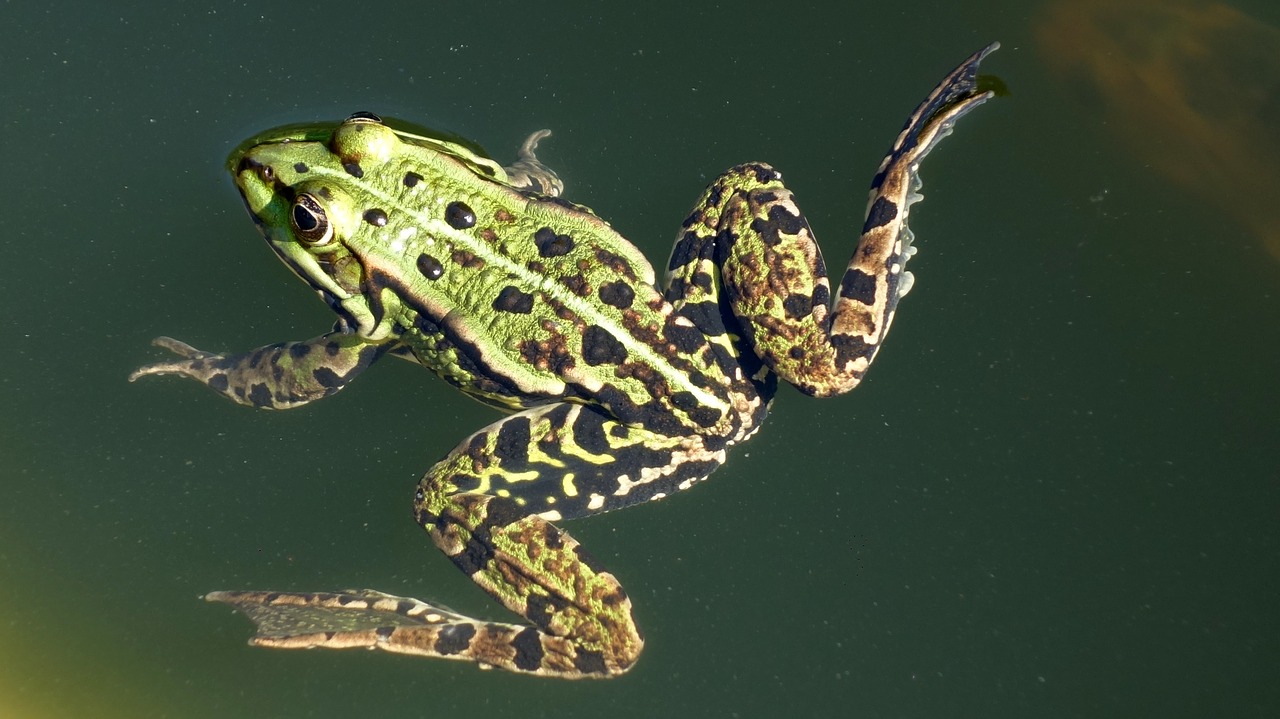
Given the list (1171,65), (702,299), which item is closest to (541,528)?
(702,299)

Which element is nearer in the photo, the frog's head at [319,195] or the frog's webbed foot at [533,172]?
the frog's head at [319,195]

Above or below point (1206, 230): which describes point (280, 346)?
above

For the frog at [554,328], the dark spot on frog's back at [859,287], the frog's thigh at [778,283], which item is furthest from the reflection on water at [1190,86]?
the frog's thigh at [778,283]

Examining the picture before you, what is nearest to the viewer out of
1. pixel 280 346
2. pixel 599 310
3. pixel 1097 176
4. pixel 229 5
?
pixel 599 310

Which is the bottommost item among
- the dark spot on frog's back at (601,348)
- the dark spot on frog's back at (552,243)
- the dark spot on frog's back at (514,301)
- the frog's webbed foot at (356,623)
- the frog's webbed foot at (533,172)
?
the frog's webbed foot at (356,623)

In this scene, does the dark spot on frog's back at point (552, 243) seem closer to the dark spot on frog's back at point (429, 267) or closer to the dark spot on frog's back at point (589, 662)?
the dark spot on frog's back at point (429, 267)

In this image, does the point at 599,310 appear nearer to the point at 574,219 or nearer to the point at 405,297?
the point at 574,219

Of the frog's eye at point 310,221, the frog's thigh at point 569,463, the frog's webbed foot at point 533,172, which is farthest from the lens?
the frog's webbed foot at point 533,172
